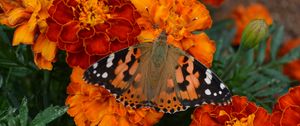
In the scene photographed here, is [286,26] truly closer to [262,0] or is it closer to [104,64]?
[262,0]

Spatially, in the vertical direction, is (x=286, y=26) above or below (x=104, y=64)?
below

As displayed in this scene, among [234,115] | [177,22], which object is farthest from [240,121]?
[177,22]

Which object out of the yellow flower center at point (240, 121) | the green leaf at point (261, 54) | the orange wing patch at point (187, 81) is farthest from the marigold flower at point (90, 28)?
the green leaf at point (261, 54)

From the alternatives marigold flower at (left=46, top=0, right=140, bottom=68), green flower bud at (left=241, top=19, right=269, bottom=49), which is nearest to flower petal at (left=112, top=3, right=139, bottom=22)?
marigold flower at (left=46, top=0, right=140, bottom=68)

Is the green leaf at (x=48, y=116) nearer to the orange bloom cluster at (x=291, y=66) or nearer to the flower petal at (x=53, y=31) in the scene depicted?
the flower petal at (x=53, y=31)

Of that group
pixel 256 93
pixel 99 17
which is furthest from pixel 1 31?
pixel 256 93

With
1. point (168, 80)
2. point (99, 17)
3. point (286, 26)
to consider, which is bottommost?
point (286, 26)

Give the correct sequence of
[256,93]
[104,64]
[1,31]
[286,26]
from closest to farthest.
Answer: [104,64]
[1,31]
[256,93]
[286,26]
